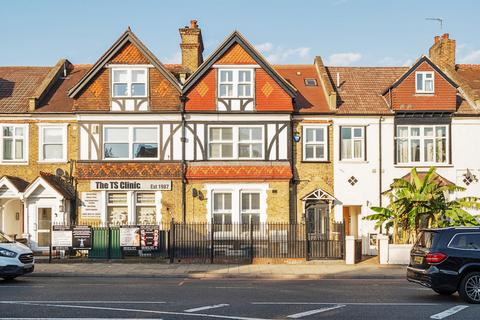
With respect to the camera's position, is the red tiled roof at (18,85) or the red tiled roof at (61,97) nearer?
the red tiled roof at (61,97)

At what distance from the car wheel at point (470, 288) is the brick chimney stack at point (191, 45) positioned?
2045cm

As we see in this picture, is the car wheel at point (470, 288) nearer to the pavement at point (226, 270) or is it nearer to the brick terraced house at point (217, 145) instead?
the pavement at point (226, 270)

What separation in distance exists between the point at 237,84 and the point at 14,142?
1090cm

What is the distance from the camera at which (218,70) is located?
29.6m

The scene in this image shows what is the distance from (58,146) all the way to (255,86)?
971 cm

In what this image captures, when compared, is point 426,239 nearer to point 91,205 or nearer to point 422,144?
point 422,144

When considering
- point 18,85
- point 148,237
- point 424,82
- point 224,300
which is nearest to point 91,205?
point 148,237

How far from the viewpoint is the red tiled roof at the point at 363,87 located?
1191 inches

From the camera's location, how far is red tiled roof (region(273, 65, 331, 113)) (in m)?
30.3

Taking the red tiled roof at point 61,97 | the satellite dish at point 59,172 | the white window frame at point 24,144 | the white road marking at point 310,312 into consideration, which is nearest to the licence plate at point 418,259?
the white road marking at point 310,312

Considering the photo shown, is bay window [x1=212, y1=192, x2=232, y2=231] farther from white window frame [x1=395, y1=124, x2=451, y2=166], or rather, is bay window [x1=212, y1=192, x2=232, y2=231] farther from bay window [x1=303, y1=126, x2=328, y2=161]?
white window frame [x1=395, y1=124, x2=451, y2=166]

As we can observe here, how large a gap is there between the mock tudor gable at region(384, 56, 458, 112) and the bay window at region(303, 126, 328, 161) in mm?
3676

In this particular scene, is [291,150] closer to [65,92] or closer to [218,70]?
[218,70]

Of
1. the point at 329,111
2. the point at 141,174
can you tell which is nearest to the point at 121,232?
the point at 141,174
